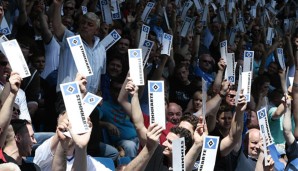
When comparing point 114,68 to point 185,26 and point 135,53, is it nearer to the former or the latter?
point 135,53

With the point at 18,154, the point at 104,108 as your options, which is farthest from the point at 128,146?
the point at 18,154

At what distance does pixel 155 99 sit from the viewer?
6.02 metres

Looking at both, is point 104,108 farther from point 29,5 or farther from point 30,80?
point 29,5

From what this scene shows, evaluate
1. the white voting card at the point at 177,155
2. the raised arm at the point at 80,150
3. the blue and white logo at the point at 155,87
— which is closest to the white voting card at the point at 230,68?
the blue and white logo at the point at 155,87

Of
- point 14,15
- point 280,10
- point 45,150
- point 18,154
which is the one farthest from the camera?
point 280,10

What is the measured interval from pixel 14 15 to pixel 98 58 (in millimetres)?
1417

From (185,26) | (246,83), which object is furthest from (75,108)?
(185,26)

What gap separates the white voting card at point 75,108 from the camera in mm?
5152

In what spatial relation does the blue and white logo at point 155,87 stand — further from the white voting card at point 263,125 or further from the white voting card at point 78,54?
the white voting card at point 263,125

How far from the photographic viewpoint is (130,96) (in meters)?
7.64

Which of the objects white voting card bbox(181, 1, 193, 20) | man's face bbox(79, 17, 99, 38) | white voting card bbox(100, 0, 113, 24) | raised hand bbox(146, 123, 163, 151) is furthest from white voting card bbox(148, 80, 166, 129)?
white voting card bbox(181, 1, 193, 20)

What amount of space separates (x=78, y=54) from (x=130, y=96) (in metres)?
1.56

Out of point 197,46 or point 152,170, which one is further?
point 197,46

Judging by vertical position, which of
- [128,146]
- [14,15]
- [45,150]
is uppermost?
[14,15]
